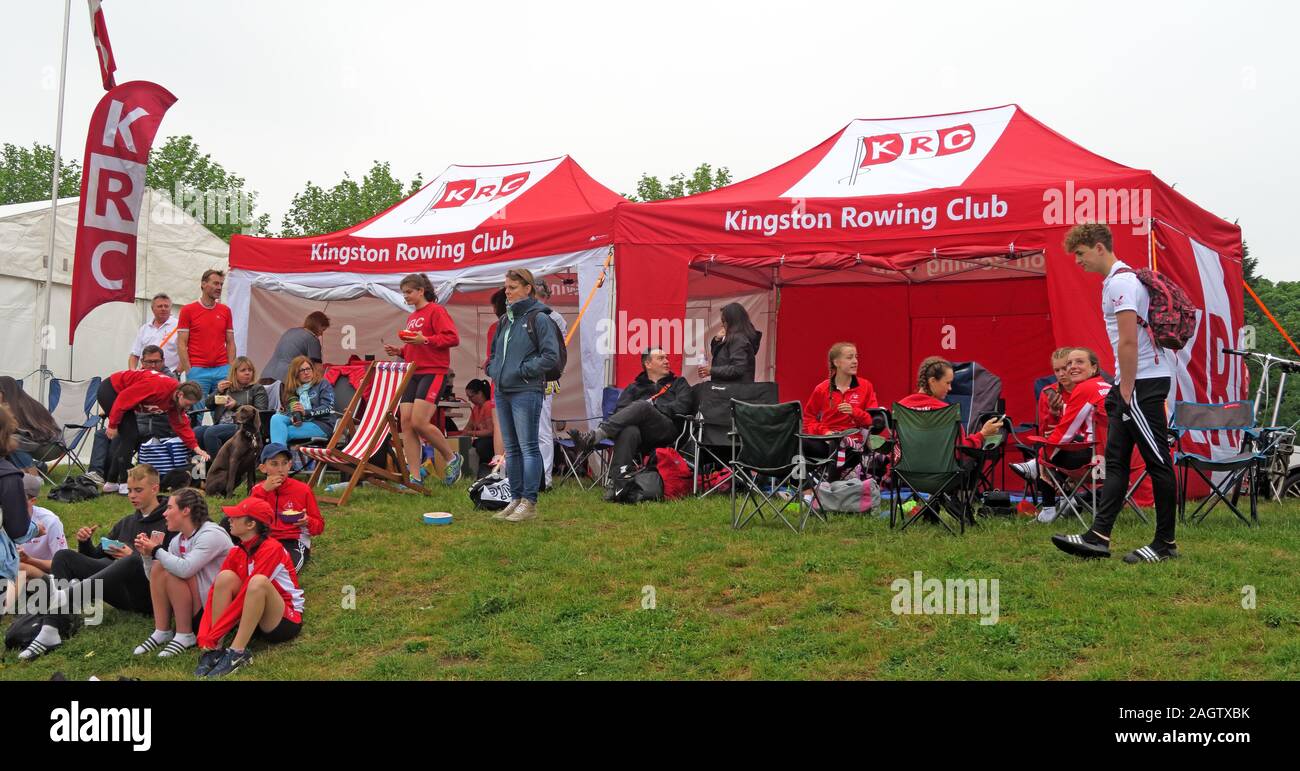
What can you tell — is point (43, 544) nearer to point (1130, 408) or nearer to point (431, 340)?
point (431, 340)

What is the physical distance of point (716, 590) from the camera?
5.32 m

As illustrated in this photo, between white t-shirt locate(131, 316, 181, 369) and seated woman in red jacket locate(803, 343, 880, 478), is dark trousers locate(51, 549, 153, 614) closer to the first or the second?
seated woman in red jacket locate(803, 343, 880, 478)

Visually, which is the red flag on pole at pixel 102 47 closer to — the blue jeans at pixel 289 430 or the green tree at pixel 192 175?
the blue jeans at pixel 289 430

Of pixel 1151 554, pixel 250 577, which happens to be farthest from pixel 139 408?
pixel 1151 554

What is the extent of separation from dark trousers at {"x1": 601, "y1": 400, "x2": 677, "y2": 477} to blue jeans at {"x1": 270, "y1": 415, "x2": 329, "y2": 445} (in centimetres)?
253

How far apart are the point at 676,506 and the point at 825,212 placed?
313 centimetres

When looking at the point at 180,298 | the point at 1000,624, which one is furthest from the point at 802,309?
the point at 180,298

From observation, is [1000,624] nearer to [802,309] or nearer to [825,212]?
[825,212]

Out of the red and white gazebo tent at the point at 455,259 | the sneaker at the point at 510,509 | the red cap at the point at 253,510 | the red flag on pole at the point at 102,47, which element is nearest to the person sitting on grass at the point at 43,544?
the red cap at the point at 253,510

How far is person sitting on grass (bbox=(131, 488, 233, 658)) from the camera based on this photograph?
506cm

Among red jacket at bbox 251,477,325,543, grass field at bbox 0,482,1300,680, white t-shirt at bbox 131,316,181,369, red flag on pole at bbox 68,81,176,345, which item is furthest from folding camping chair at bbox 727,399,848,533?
red flag on pole at bbox 68,81,176,345

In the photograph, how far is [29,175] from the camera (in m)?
35.0

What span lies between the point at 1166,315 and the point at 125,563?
17.4ft

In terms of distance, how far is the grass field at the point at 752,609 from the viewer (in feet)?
14.1
